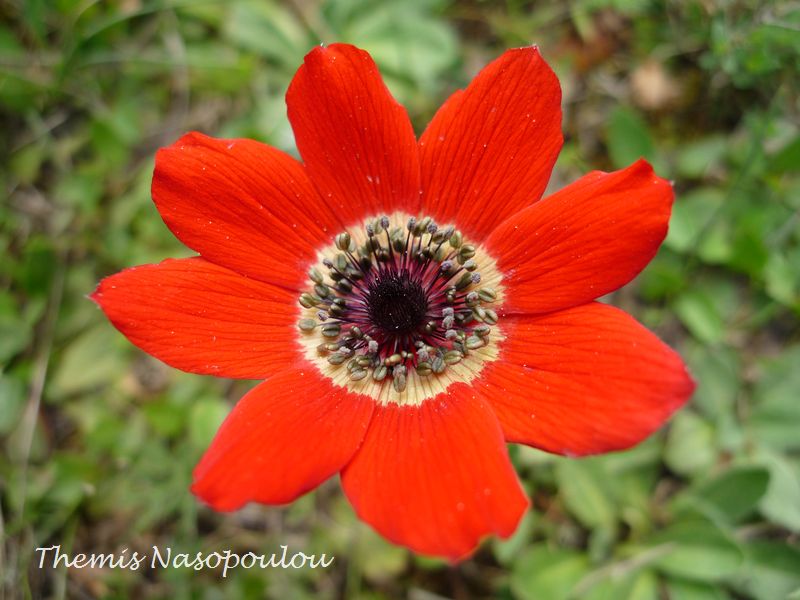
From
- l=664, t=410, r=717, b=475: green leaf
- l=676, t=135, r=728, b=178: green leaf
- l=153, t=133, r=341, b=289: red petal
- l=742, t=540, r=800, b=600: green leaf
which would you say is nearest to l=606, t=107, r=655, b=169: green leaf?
l=676, t=135, r=728, b=178: green leaf

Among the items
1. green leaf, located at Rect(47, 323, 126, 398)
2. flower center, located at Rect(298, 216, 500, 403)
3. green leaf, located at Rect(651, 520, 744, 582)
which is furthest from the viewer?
green leaf, located at Rect(47, 323, 126, 398)

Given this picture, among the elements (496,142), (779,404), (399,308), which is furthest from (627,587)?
(496,142)

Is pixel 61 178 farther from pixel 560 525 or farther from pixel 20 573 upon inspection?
pixel 560 525

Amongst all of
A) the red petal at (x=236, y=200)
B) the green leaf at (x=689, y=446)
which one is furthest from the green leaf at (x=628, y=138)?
the red petal at (x=236, y=200)

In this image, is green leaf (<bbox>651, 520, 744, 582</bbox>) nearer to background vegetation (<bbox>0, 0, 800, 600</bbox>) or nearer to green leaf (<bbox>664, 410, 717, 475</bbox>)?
background vegetation (<bbox>0, 0, 800, 600</bbox>)

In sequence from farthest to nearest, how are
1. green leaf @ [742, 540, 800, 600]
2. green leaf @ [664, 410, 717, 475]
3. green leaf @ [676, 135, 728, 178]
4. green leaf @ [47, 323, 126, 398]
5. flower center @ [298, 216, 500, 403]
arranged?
green leaf @ [47, 323, 126, 398] → green leaf @ [676, 135, 728, 178] → green leaf @ [664, 410, 717, 475] → green leaf @ [742, 540, 800, 600] → flower center @ [298, 216, 500, 403]

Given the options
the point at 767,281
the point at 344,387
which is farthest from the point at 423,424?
the point at 767,281
